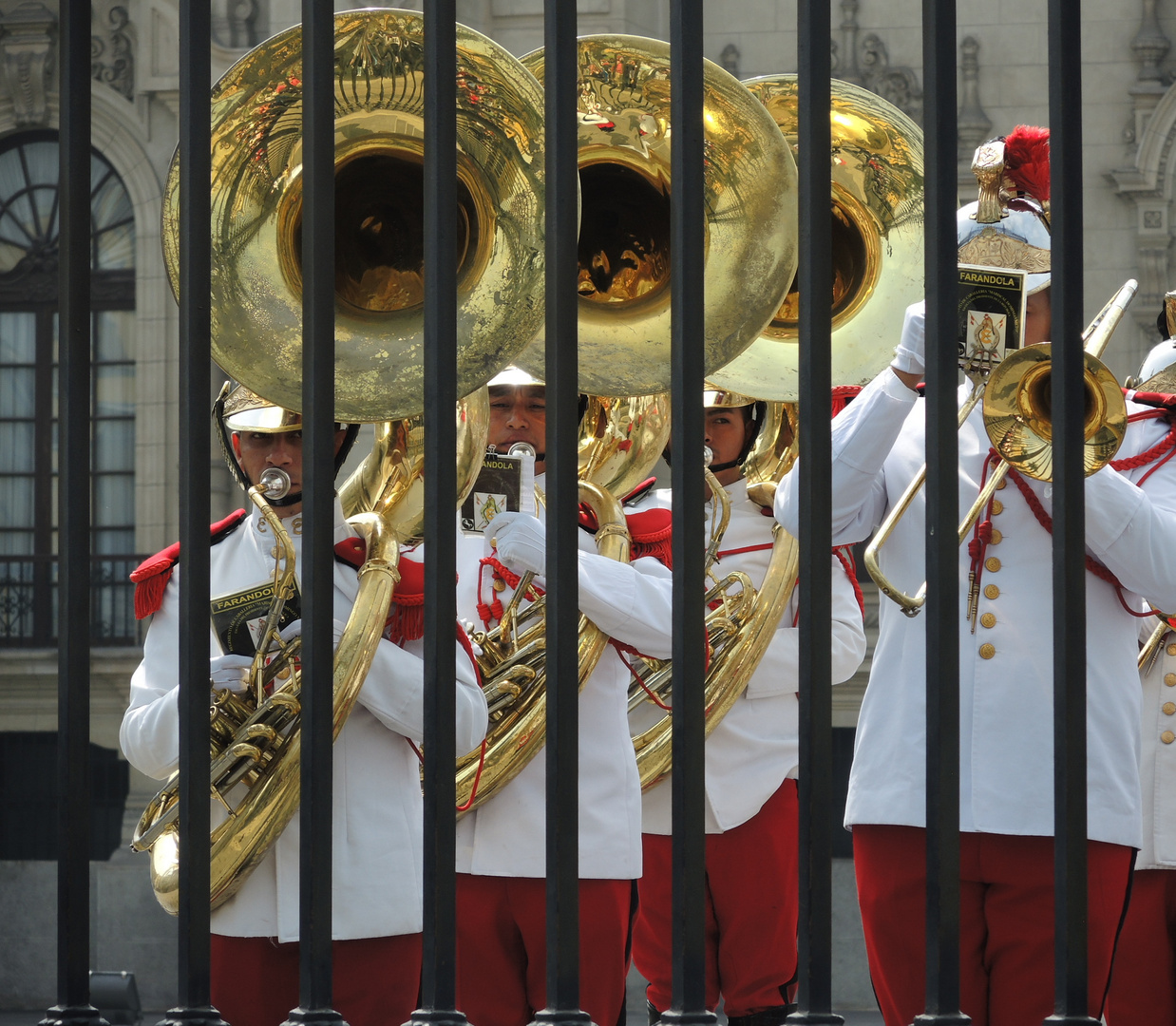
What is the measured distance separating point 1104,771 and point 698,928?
62.9 inches

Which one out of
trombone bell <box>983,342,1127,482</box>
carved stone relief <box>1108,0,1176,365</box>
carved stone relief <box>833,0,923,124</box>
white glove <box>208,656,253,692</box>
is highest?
carved stone relief <box>833,0,923,124</box>

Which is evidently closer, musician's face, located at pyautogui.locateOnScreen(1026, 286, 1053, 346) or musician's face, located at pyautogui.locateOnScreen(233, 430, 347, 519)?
musician's face, located at pyautogui.locateOnScreen(1026, 286, 1053, 346)

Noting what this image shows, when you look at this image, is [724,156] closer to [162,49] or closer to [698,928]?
[698,928]

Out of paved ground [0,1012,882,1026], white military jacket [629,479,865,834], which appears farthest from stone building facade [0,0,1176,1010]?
white military jacket [629,479,865,834]

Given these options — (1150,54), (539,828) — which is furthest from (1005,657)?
(1150,54)

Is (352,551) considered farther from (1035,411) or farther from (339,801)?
(1035,411)

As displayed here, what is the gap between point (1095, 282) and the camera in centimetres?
1048

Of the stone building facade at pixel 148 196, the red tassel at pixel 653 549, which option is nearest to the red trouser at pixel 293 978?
the red tassel at pixel 653 549

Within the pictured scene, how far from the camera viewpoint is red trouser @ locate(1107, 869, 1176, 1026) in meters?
3.70

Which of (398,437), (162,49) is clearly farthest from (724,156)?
(162,49)

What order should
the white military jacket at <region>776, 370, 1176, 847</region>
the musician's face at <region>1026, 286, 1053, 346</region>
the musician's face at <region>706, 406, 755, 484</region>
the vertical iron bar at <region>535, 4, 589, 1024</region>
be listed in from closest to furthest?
the vertical iron bar at <region>535, 4, 589, 1024</region>
the white military jacket at <region>776, 370, 1176, 847</region>
the musician's face at <region>1026, 286, 1053, 346</region>
the musician's face at <region>706, 406, 755, 484</region>

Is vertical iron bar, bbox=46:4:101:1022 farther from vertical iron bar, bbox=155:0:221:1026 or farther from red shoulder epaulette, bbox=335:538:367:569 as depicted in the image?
red shoulder epaulette, bbox=335:538:367:569

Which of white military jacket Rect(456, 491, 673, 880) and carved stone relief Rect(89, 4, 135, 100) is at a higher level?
carved stone relief Rect(89, 4, 135, 100)

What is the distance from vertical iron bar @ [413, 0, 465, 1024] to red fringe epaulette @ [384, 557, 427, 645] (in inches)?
75.7
